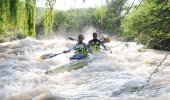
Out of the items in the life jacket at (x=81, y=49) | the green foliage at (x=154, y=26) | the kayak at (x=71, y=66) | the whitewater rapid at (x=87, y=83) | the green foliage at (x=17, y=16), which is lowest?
the whitewater rapid at (x=87, y=83)

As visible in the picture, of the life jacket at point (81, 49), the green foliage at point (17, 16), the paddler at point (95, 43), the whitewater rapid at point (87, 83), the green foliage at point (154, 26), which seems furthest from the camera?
the paddler at point (95, 43)

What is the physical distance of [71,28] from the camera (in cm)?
4641

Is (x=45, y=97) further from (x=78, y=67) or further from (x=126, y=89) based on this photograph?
(x=78, y=67)

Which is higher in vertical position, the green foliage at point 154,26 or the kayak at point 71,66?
the green foliage at point 154,26

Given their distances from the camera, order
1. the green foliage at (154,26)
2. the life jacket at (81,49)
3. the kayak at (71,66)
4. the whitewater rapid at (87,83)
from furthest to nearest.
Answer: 1. the life jacket at (81,49)
2. the kayak at (71,66)
3. the whitewater rapid at (87,83)
4. the green foliage at (154,26)

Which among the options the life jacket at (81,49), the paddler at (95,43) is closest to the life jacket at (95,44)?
the paddler at (95,43)

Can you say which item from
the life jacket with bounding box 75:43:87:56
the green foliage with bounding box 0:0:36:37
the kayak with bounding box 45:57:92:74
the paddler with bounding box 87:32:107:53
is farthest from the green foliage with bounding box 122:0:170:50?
the paddler with bounding box 87:32:107:53

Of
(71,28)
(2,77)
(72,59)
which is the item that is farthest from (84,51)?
(71,28)

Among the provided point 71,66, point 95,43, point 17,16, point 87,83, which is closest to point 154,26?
point 17,16

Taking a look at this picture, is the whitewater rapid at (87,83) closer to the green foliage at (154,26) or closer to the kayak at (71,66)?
the kayak at (71,66)

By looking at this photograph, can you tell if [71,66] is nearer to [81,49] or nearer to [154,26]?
[81,49]

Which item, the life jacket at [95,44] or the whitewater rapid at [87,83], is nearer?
the whitewater rapid at [87,83]

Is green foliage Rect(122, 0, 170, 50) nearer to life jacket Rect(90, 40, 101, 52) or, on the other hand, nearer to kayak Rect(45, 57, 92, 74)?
kayak Rect(45, 57, 92, 74)

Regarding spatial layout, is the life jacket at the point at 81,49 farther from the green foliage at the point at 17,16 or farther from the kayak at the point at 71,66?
the green foliage at the point at 17,16
